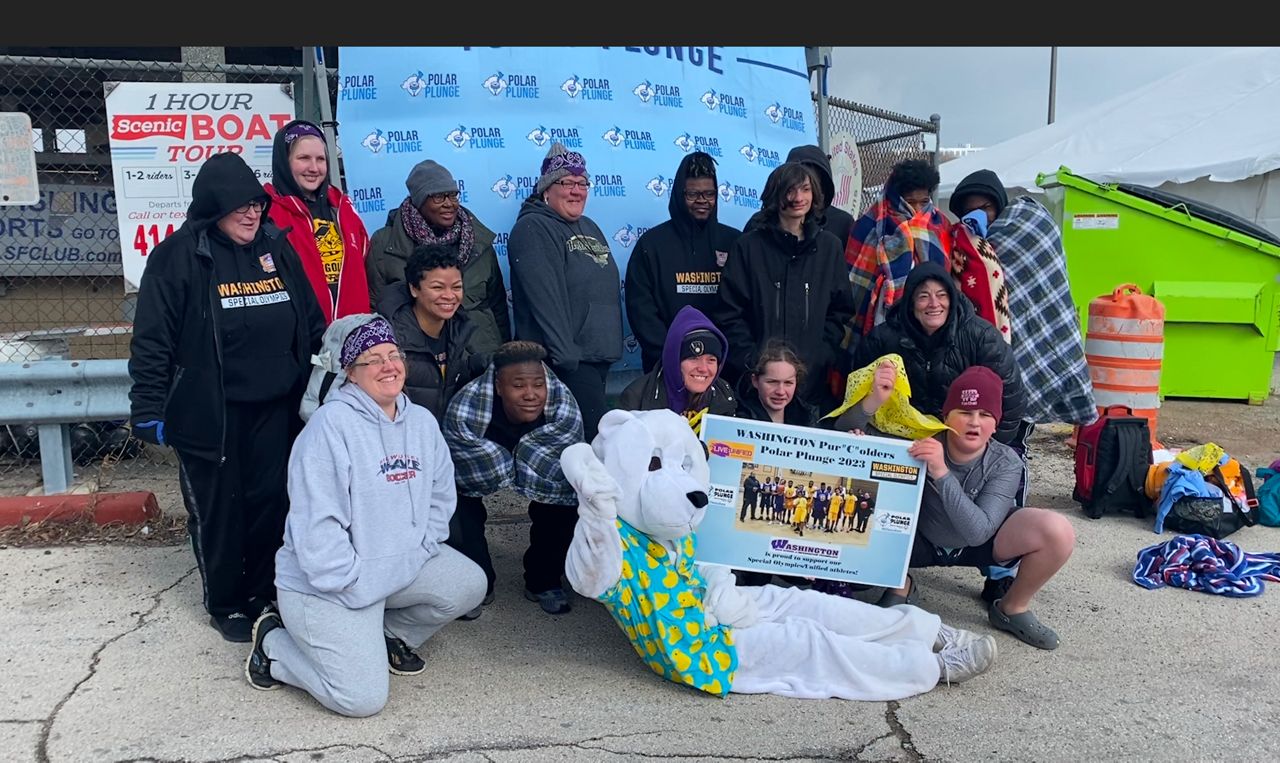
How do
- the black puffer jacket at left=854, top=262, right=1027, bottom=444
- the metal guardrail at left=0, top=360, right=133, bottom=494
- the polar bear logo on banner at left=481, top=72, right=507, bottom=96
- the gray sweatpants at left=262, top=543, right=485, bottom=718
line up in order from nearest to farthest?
1. the gray sweatpants at left=262, top=543, right=485, bottom=718
2. the black puffer jacket at left=854, top=262, right=1027, bottom=444
3. the metal guardrail at left=0, top=360, right=133, bottom=494
4. the polar bear logo on banner at left=481, top=72, right=507, bottom=96

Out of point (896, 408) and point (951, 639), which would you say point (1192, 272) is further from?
point (951, 639)

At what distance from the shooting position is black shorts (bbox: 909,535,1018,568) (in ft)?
13.3

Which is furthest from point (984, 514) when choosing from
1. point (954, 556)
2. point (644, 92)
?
point (644, 92)

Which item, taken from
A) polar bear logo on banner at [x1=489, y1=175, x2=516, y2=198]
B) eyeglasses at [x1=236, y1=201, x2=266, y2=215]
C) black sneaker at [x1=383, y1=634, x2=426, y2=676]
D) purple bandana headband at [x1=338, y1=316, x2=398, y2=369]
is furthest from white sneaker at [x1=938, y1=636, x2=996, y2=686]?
polar bear logo on banner at [x1=489, y1=175, x2=516, y2=198]

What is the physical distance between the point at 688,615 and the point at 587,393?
5.30 ft

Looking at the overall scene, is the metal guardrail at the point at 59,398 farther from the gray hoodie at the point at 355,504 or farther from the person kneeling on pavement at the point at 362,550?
the gray hoodie at the point at 355,504

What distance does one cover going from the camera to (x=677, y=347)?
4078mm

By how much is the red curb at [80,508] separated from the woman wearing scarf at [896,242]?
3.94 metres

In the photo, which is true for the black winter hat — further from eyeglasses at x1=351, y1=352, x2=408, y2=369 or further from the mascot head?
eyeglasses at x1=351, y1=352, x2=408, y2=369

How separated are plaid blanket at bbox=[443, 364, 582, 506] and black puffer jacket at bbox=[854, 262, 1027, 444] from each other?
5.10 feet

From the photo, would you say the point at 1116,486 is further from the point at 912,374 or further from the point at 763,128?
the point at 763,128

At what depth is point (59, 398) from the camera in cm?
527

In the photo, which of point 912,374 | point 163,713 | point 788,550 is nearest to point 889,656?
point 788,550

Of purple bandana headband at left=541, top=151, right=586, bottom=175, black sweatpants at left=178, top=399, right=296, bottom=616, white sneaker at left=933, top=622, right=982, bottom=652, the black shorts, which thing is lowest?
white sneaker at left=933, top=622, right=982, bottom=652
